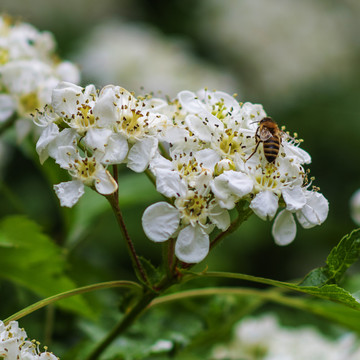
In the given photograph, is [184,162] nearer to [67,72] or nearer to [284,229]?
[284,229]

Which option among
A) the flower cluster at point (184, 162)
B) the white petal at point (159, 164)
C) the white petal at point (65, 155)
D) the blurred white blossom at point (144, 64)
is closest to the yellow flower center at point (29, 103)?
the flower cluster at point (184, 162)

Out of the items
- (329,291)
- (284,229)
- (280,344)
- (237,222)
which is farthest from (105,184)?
(280,344)

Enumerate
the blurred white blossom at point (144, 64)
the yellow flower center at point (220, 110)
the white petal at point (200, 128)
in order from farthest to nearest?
the blurred white blossom at point (144, 64)
the yellow flower center at point (220, 110)
the white petal at point (200, 128)

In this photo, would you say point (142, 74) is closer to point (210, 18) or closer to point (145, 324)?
point (210, 18)

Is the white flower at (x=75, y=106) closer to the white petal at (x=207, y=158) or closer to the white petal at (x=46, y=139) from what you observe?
the white petal at (x=46, y=139)

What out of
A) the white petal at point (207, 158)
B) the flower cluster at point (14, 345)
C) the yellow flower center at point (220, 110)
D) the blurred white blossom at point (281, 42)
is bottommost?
the flower cluster at point (14, 345)

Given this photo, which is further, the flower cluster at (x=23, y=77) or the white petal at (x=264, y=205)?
the flower cluster at (x=23, y=77)
